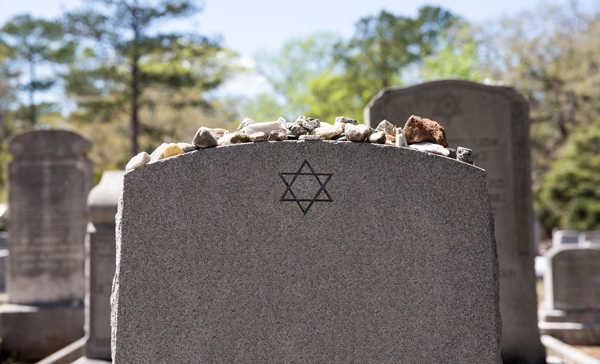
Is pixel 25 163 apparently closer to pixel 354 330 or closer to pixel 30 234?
pixel 30 234

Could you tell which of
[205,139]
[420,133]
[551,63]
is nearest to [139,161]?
[205,139]

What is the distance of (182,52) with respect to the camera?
18.0 meters

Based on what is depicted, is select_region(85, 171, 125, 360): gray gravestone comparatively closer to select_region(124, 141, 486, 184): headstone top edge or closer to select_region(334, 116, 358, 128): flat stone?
select_region(124, 141, 486, 184): headstone top edge

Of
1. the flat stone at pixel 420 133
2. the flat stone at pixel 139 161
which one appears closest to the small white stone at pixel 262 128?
the flat stone at pixel 139 161

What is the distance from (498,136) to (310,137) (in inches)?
139

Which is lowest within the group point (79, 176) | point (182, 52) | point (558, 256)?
point (558, 256)

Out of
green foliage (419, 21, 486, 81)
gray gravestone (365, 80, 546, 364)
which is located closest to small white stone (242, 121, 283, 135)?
gray gravestone (365, 80, 546, 364)

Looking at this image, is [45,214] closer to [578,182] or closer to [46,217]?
[46,217]

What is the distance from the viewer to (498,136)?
16.7ft

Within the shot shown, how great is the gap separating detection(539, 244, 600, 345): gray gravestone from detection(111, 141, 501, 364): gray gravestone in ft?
18.8

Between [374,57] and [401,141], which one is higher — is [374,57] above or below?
above

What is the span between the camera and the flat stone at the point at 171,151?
221cm

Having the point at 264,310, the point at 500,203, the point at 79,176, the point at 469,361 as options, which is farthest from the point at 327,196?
the point at 79,176

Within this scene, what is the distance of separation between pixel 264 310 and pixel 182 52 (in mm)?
17205
